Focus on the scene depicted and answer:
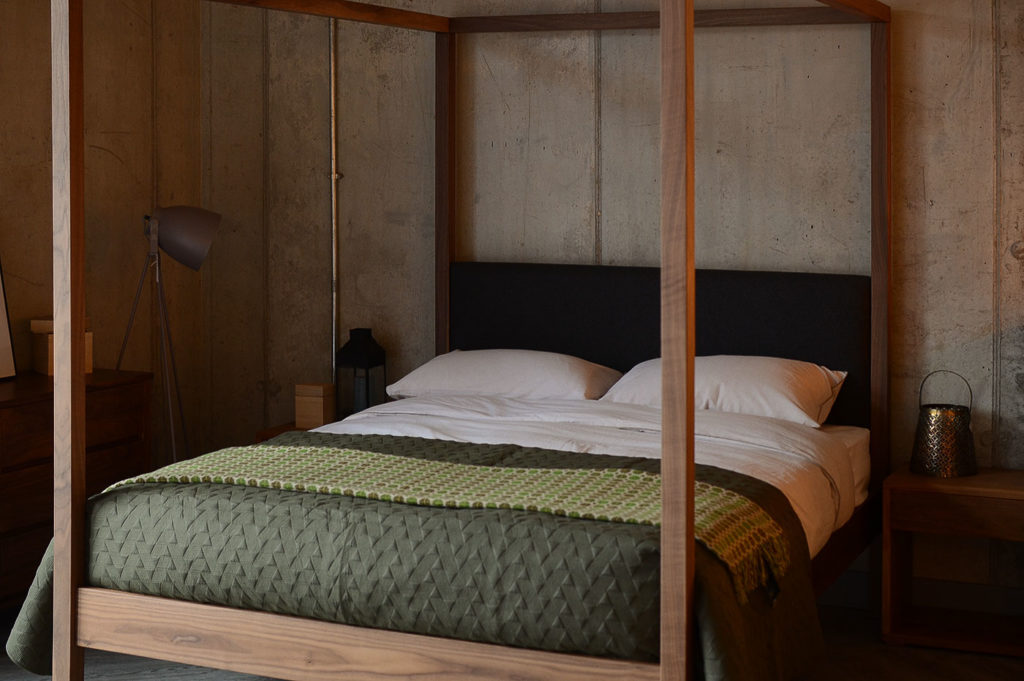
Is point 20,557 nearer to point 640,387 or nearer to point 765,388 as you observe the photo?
point 640,387

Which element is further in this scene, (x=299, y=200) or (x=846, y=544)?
(x=299, y=200)

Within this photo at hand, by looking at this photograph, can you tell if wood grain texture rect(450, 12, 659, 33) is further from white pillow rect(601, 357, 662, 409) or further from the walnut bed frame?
white pillow rect(601, 357, 662, 409)

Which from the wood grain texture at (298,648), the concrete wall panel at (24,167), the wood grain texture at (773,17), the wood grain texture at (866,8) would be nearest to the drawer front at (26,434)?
the concrete wall panel at (24,167)

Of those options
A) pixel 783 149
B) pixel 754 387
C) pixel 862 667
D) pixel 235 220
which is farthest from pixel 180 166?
pixel 862 667

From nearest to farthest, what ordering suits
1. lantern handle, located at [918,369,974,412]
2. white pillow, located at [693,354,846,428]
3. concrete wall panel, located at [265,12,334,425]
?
white pillow, located at [693,354,846,428] → lantern handle, located at [918,369,974,412] → concrete wall panel, located at [265,12,334,425]

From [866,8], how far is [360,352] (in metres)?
2.48

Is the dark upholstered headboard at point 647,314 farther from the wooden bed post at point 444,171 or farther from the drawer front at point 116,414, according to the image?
the drawer front at point 116,414

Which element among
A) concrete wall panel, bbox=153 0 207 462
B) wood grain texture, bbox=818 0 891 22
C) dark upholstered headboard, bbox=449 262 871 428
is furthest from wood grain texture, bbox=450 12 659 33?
concrete wall panel, bbox=153 0 207 462

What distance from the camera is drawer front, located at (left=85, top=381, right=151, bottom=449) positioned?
14.8ft

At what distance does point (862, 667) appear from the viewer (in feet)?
13.3

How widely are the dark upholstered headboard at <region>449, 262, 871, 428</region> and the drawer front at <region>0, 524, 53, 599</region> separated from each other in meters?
1.87

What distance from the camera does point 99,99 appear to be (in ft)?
16.9

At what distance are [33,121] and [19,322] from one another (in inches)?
30.9

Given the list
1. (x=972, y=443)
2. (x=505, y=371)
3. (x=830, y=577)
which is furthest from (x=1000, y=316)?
(x=505, y=371)
